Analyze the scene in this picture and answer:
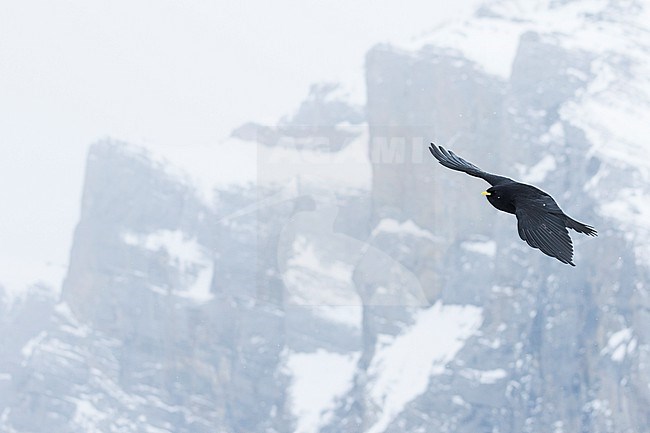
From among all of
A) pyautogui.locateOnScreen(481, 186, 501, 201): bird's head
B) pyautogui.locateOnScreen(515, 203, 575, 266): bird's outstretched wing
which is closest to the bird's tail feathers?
pyautogui.locateOnScreen(515, 203, 575, 266): bird's outstretched wing

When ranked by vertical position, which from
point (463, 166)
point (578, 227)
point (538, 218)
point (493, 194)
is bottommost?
point (463, 166)

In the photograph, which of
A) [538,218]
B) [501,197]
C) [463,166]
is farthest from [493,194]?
[538,218]

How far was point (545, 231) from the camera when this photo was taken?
28.1 m

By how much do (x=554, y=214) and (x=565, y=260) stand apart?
2006 millimetres

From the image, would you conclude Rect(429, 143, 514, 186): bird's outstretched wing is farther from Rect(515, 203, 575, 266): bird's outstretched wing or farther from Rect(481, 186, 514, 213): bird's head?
Rect(515, 203, 575, 266): bird's outstretched wing

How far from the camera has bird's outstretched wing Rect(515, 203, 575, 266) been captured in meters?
27.2

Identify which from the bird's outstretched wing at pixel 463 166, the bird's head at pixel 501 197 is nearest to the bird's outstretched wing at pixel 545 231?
the bird's head at pixel 501 197

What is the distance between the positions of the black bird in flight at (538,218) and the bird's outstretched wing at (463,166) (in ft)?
1.09

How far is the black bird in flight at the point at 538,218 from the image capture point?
2745 centimetres

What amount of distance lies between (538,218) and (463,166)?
14.8ft

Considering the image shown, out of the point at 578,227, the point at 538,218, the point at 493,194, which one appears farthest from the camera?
the point at 493,194

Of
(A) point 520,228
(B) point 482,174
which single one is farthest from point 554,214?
(B) point 482,174

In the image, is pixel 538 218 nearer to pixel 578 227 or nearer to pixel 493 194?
pixel 578 227

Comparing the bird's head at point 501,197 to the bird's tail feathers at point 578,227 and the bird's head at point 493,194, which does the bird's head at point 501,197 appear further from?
the bird's tail feathers at point 578,227
